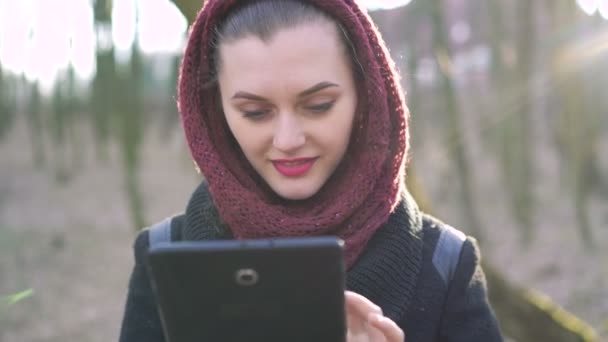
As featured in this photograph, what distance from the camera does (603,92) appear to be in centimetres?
827

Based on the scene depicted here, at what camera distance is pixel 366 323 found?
1.32 metres

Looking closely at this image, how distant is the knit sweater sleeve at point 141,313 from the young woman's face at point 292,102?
37 centimetres

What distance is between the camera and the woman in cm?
151

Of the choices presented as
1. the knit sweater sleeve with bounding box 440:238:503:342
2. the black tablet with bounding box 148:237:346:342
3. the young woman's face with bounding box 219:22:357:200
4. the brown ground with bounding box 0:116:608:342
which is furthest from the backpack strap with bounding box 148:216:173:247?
the brown ground with bounding box 0:116:608:342

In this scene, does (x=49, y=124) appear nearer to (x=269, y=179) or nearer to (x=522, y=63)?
(x=522, y=63)

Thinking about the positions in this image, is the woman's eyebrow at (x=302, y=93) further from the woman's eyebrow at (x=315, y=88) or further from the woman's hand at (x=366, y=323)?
the woman's hand at (x=366, y=323)

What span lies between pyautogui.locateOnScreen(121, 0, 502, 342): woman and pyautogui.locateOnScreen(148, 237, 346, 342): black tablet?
0.38 m

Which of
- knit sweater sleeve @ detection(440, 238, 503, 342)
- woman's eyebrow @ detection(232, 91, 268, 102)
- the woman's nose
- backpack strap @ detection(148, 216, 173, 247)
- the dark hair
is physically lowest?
knit sweater sleeve @ detection(440, 238, 503, 342)

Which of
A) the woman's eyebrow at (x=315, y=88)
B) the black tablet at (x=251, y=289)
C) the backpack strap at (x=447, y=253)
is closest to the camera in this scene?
the black tablet at (x=251, y=289)

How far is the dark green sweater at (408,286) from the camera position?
155cm

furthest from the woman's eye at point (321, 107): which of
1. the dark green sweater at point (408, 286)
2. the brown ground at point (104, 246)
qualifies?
the brown ground at point (104, 246)

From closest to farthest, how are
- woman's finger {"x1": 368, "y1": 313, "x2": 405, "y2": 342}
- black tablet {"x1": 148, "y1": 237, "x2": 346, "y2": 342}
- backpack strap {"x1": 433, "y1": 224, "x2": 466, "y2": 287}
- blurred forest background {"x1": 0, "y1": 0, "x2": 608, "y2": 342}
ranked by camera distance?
black tablet {"x1": 148, "y1": 237, "x2": 346, "y2": 342} < woman's finger {"x1": 368, "y1": 313, "x2": 405, "y2": 342} < backpack strap {"x1": 433, "y1": 224, "x2": 466, "y2": 287} < blurred forest background {"x1": 0, "y1": 0, "x2": 608, "y2": 342}

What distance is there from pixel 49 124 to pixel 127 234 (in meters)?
7.93

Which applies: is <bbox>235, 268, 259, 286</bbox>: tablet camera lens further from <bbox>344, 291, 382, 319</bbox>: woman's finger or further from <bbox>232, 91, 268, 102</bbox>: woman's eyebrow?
<bbox>232, 91, 268, 102</bbox>: woman's eyebrow
